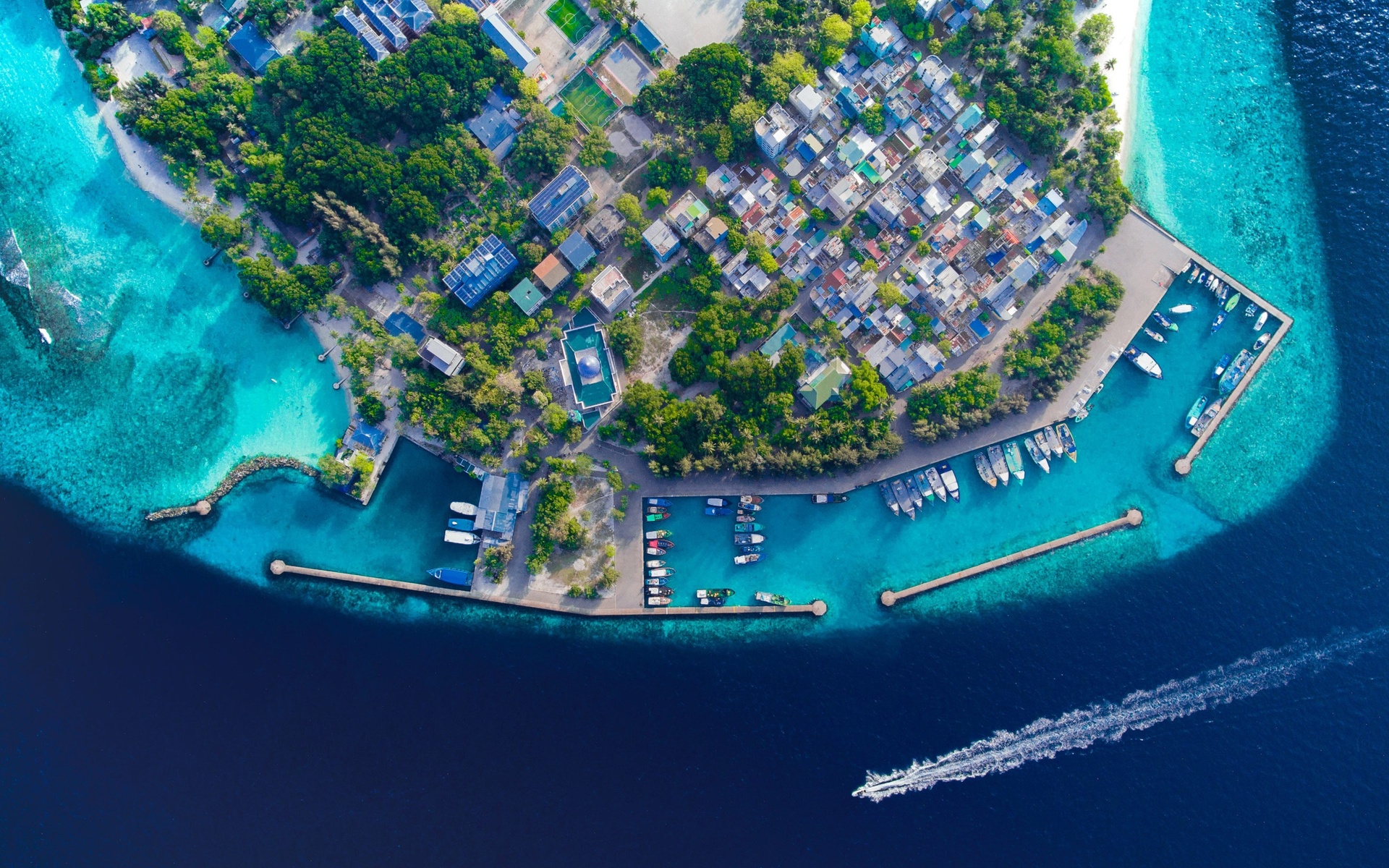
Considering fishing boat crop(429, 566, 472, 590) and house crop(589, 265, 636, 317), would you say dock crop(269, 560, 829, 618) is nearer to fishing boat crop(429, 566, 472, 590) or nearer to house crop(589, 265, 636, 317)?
fishing boat crop(429, 566, 472, 590)

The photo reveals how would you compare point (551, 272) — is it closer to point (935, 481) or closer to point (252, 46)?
point (252, 46)

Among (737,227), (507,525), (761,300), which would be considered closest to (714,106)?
(737,227)

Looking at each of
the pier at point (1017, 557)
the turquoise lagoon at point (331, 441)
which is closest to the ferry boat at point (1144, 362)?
the turquoise lagoon at point (331, 441)

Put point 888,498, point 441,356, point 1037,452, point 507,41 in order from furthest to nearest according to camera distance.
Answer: point 1037,452 → point 888,498 → point 507,41 → point 441,356

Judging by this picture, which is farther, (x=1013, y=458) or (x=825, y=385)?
(x=1013, y=458)

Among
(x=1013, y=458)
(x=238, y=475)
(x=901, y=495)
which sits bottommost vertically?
(x=238, y=475)

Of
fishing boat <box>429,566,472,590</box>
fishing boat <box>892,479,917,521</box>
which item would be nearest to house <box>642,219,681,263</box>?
fishing boat <box>892,479,917,521</box>

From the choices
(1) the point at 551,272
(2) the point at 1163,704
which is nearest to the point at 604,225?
(1) the point at 551,272
